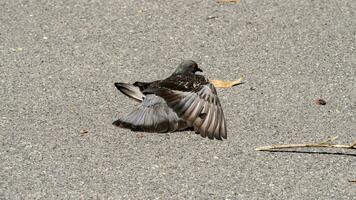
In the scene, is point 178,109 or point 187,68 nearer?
point 178,109

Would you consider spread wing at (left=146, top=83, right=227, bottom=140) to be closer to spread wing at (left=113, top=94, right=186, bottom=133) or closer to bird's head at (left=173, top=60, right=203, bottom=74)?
spread wing at (left=113, top=94, right=186, bottom=133)

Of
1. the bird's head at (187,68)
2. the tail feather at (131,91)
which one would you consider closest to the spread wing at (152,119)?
the tail feather at (131,91)

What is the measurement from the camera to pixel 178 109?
6301mm

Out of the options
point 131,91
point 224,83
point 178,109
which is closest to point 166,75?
point 224,83

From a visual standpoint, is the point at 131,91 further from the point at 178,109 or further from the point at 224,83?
the point at 224,83

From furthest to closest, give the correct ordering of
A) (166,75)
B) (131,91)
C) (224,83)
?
(166,75)
(224,83)
(131,91)

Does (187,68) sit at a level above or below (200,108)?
above

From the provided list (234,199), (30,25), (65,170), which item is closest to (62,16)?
(30,25)

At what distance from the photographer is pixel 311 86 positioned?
7062 millimetres

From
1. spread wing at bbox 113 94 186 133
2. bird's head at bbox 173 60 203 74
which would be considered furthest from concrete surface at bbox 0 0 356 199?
bird's head at bbox 173 60 203 74

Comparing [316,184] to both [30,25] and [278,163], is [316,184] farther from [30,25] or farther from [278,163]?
[30,25]

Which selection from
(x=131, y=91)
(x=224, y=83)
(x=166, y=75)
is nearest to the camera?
(x=131, y=91)

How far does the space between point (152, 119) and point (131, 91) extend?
0.43 metres

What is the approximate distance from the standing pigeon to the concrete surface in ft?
0.27
